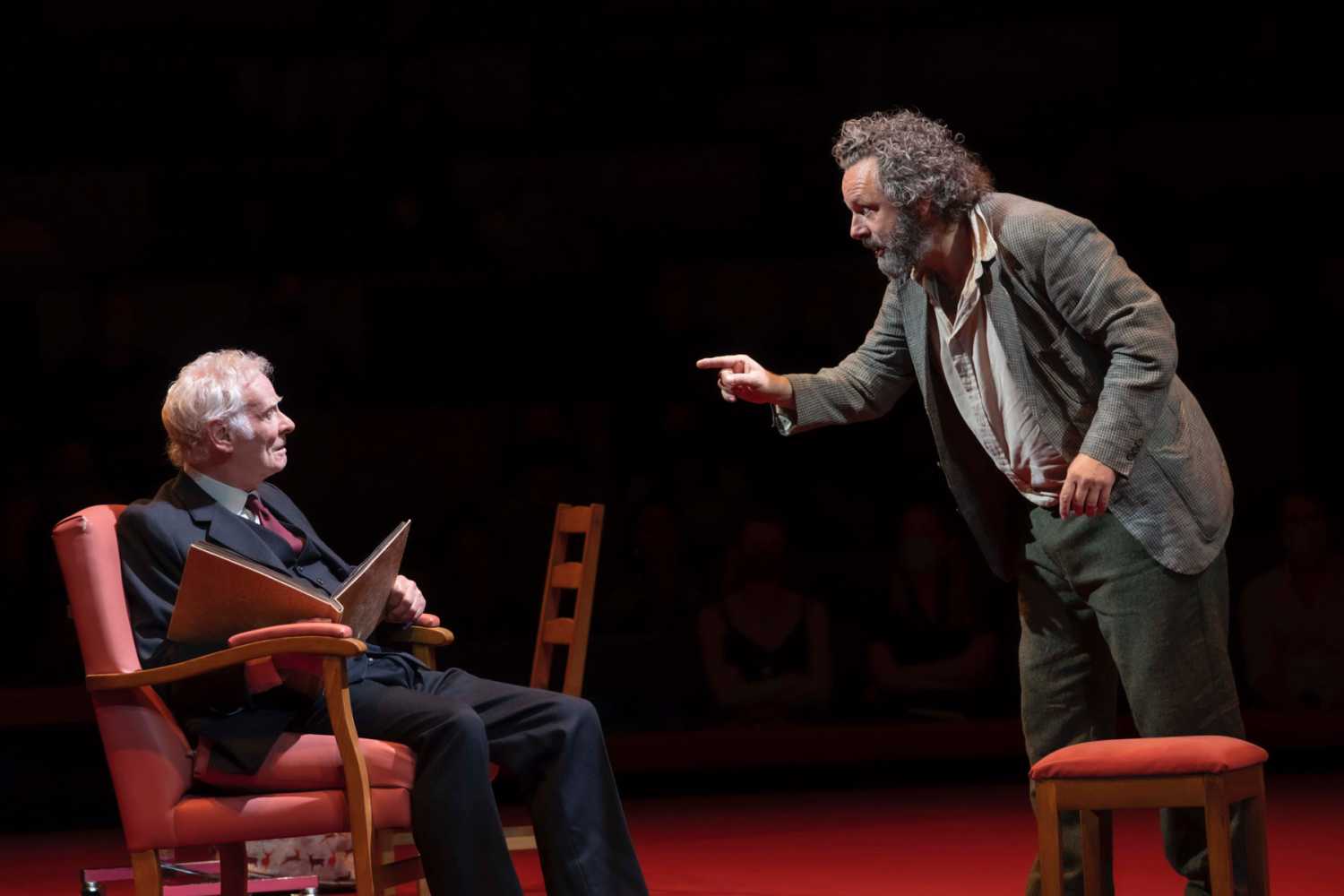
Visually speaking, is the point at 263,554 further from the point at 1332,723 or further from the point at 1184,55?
the point at 1184,55

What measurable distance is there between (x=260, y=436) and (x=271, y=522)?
0.24 m

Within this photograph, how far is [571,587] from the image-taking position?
3.49 meters

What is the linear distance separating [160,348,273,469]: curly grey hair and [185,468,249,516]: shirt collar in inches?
1.2

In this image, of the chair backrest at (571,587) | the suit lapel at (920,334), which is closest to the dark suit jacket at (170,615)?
the chair backrest at (571,587)

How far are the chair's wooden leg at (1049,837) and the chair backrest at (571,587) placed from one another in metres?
1.04

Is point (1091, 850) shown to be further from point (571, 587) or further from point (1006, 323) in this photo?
point (571, 587)

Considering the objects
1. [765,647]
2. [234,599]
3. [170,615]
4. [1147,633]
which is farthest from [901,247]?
[765,647]

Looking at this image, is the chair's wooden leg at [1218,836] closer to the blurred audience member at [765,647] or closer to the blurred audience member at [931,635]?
the blurred audience member at [765,647]

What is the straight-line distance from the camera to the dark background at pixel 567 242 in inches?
258

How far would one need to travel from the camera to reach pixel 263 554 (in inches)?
121

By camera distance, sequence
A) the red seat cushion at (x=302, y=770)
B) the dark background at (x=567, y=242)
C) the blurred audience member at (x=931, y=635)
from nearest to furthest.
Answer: the red seat cushion at (x=302, y=770)
the blurred audience member at (x=931, y=635)
the dark background at (x=567, y=242)

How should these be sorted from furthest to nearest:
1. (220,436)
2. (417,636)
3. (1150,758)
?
(417,636)
(220,436)
(1150,758)

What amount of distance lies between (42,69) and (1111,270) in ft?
19.8

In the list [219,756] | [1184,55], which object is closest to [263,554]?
[219,756]
